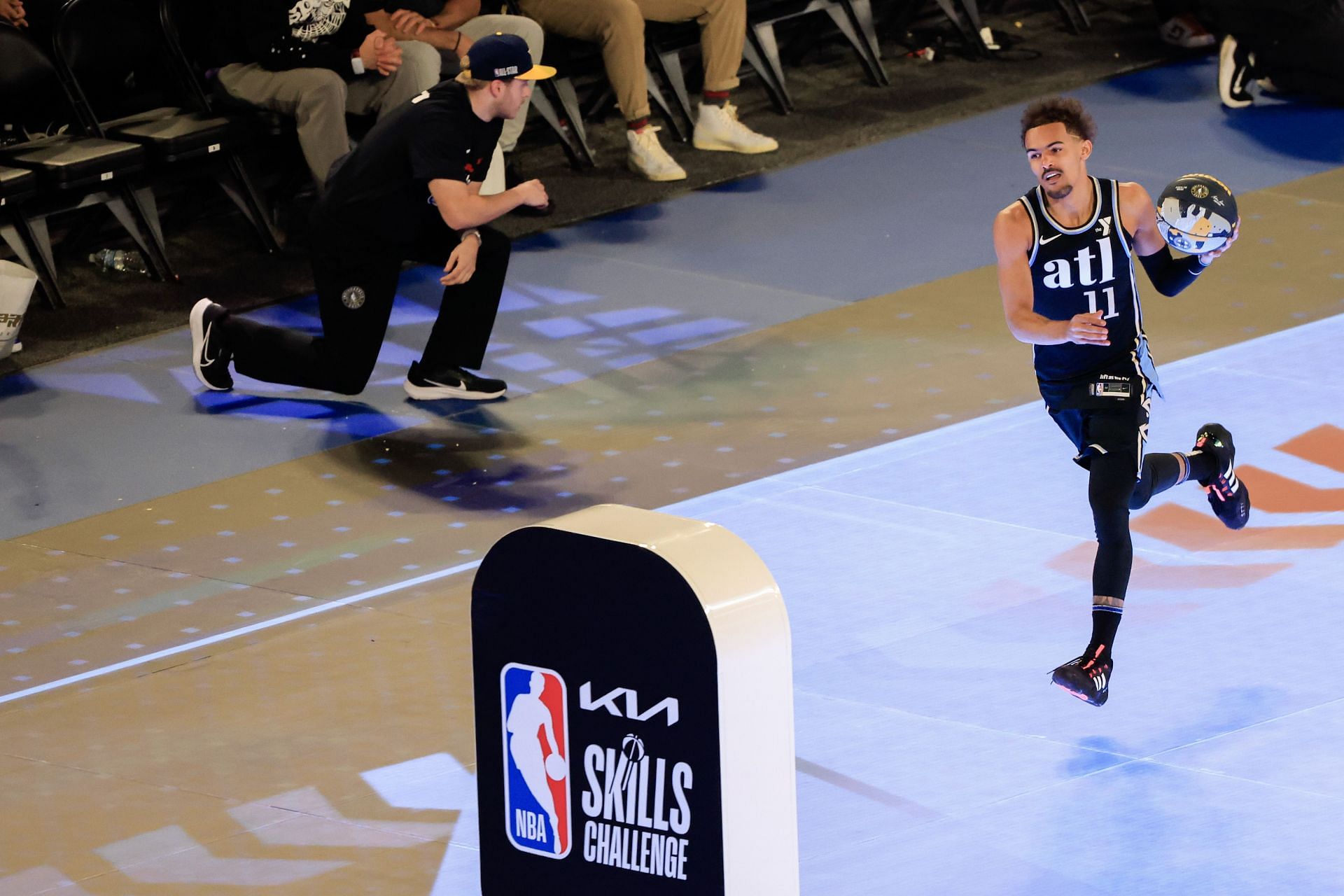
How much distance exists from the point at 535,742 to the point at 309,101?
6034 millimetres

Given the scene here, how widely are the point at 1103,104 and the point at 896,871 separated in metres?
7.69

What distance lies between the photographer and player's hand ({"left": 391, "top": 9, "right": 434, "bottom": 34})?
31.1ft

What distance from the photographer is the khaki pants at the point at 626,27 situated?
10109 mm

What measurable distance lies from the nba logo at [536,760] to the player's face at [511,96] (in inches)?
160

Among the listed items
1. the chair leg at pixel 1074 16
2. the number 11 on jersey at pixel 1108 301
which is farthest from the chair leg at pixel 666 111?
the number 11 on jersey at pixel 1108 301

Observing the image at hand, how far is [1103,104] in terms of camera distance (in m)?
11.1

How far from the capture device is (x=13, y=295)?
8.00m

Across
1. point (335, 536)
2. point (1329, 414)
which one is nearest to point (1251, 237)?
point (1329, 414)

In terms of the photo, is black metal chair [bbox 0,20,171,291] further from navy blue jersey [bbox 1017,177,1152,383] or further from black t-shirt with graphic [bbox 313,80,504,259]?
navy blue jersey [bbox 1017,177,1152,383]

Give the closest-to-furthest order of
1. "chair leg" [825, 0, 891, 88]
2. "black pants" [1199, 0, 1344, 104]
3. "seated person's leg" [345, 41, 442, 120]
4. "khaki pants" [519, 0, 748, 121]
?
"seated person's leg" [345, 41, 442, 120], "khaki pants" [519, 0, 748, 121], "black pants" [1199, 0, 1344, 104], "chair leg" [825, 0, 891, 88]

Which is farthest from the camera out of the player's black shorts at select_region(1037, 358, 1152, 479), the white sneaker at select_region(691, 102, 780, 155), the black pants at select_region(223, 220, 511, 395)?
the white sneaker at select_region(691, 102, 780, 155)

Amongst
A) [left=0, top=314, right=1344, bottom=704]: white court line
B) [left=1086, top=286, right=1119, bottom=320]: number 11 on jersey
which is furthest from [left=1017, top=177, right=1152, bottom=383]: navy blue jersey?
[left=0, top=314, right=1344, bottom=704]: white court line

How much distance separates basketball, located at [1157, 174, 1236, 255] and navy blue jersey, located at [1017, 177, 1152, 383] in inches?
6.6

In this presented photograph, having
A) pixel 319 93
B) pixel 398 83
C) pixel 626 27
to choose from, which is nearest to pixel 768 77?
pixel 626 27
